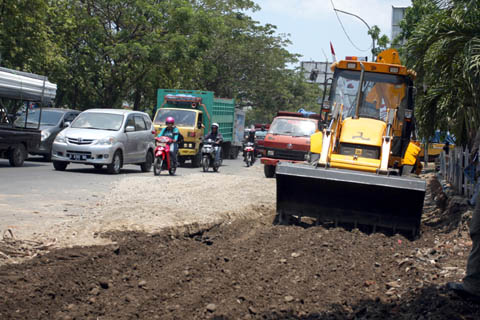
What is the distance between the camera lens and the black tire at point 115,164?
18.5 meters

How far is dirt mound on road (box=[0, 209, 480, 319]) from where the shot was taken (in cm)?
556

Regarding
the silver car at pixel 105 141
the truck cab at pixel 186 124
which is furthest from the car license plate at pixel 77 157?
the truck cab at pixel 186 124

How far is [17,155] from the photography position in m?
19.2

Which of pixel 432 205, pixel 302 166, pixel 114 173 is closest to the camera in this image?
pixel 302 166

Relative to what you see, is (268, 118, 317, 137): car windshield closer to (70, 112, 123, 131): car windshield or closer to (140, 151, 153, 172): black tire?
(140, 151, 153, 172): black tire

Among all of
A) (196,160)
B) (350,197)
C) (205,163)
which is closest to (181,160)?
(196,160)

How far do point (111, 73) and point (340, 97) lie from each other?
74.6ft

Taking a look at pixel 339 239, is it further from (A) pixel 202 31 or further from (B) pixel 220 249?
(A) pixel 202 31

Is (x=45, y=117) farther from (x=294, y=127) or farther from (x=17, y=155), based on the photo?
(x=294, y=127)

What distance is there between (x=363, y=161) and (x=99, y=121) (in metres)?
10.2

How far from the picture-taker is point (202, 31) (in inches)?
1412

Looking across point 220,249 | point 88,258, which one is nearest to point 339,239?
point 220,249

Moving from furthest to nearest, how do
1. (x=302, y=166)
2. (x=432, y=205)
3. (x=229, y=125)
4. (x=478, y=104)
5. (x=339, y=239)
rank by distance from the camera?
(x=229, y=125) < (x=432, y=205) < (x=478, y=104) < (x=302, y=166) < (x=339, y=239)

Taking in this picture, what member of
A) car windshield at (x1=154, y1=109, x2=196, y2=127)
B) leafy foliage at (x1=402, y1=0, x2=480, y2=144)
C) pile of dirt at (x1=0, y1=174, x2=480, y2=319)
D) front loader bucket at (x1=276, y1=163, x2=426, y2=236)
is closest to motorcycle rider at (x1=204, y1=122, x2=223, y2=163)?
car windshield at (x1=154, y1=109, x2=196, y2=127)
